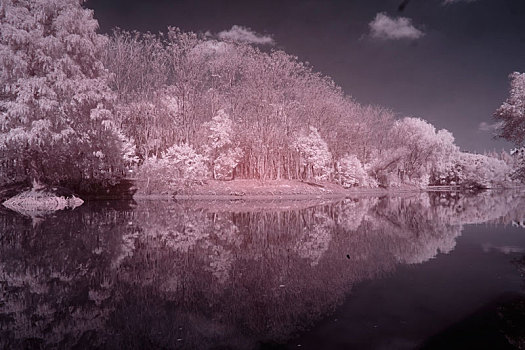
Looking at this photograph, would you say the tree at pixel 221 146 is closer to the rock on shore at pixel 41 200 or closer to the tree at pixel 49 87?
the tree at pixel 49 87

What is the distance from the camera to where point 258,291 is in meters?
7.47

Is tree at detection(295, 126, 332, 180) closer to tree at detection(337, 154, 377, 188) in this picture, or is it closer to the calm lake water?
tree at detection(337, 154, 377, 188)

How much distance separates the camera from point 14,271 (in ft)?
29.2

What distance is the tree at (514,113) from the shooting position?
23531mm

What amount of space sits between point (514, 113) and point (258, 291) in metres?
24.8

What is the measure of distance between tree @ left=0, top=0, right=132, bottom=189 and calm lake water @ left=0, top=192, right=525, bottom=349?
14.5 m

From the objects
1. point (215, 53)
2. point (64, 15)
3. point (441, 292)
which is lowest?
point (441, 292)

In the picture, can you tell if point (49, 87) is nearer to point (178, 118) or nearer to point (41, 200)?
point (41, 200)

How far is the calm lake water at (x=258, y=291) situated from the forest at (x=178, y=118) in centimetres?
1589

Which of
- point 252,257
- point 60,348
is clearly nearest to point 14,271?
point 60,348

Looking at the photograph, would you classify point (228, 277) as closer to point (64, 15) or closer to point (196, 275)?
point (196, 275)

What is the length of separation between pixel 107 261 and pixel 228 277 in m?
3.96

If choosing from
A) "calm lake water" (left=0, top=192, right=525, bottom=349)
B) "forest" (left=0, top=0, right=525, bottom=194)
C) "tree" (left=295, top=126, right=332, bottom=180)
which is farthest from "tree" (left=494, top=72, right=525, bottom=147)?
"tree" (left=295, top=126, right=332, bottom=180)

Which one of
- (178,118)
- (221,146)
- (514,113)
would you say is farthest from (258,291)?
(178,118)
